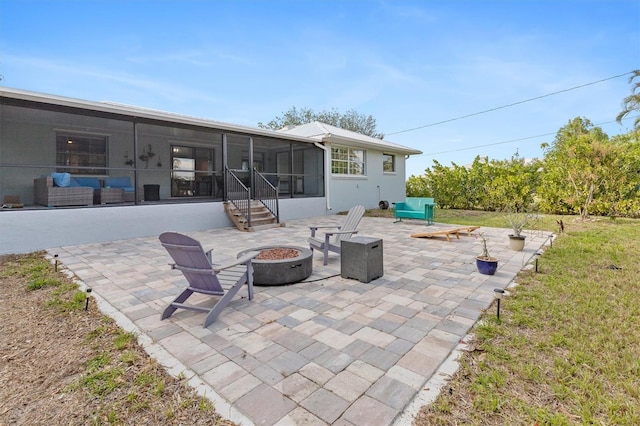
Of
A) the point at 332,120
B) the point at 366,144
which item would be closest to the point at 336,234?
the point at 366,144

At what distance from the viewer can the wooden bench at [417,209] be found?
387 inches

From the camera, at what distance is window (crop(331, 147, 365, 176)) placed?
44.2ft

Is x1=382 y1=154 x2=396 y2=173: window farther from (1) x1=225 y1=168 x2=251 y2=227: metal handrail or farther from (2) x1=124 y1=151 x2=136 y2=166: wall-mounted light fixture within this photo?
(2) x1=124 y1=151 x2=136 y2=166: wall-mounted light fixture

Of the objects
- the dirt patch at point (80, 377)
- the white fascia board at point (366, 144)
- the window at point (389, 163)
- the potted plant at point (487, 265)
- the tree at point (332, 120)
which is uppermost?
the tree at point (332, 120)

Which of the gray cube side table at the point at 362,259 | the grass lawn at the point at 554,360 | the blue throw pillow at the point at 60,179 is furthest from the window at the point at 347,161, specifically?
the grass lawn at the point at 554,360

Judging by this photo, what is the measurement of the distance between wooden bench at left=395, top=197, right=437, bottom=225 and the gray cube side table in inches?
231

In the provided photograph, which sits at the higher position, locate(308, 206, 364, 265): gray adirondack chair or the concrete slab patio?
locate(308, 206, 364, 265): gray adirondack chair

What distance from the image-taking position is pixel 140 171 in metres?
11.2

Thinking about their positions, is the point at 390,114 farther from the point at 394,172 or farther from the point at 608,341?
the point at 608,341

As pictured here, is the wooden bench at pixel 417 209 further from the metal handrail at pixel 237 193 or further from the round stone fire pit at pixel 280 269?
the round stone fire pit at pixel 280 269

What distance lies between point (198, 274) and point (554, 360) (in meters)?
3.12

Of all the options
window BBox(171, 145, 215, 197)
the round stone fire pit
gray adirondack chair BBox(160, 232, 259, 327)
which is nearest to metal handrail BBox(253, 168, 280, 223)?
window BBox(171, 145, 215, 197)

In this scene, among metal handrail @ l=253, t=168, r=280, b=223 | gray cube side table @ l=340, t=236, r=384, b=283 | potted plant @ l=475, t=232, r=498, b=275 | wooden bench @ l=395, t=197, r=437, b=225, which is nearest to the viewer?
gray cube side table @ l=340, t=236, r=384, b=283

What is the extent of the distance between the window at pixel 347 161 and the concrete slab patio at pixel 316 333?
850 centimetres
